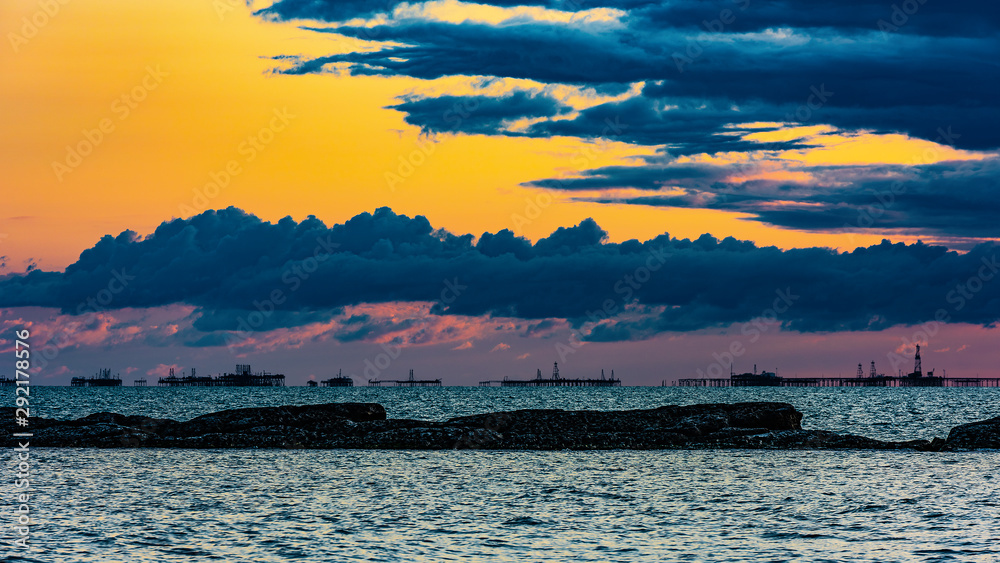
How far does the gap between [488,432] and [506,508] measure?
29.5 m

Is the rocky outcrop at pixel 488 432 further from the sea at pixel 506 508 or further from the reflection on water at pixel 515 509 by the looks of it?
the reflection on water at pixel 515 509

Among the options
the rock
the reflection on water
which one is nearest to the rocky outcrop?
the rock

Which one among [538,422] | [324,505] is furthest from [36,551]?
[538,422]

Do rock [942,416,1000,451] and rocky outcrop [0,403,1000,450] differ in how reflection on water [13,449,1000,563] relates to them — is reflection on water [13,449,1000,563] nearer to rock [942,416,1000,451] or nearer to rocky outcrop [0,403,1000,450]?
rock [942,416,1000,451]

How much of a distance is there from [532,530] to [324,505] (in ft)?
29.6

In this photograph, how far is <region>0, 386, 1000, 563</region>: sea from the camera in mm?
26844

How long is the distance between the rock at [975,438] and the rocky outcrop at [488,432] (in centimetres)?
7

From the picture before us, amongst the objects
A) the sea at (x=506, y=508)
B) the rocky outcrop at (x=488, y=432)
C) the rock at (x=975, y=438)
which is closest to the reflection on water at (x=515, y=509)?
the sea at (x=506, y=508)

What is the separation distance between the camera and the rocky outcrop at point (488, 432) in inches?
2438

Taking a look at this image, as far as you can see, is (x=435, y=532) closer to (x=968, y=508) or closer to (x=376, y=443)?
(x=968, y=508)

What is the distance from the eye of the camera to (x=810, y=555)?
2614 cm

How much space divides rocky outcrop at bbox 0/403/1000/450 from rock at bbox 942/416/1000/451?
2.6 inches

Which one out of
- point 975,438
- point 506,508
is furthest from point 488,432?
point 975,438

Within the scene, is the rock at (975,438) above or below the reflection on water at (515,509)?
above
